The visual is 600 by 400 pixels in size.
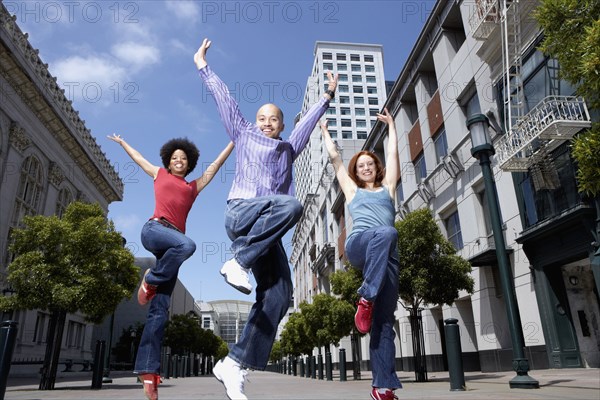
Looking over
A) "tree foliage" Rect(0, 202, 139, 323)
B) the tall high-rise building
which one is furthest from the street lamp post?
the tall high-rise building

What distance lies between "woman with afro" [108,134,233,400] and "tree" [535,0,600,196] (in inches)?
168

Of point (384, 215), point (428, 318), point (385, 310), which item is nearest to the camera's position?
point (385, 310)

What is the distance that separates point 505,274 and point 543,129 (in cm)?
533

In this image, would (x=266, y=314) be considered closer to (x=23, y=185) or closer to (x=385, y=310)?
(x=385, y=310)

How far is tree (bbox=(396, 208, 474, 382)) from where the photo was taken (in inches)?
537

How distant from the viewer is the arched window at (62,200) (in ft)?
114

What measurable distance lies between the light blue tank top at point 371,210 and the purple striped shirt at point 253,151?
0.74 m

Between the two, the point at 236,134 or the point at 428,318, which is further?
the point at 428,318

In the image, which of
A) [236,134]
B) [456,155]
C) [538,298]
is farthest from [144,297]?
[456,155]

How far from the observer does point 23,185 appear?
94.4 ft

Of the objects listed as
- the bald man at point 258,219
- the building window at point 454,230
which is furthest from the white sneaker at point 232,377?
the building window at point 454,230

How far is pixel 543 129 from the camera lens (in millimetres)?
11969

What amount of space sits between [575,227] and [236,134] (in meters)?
12.6

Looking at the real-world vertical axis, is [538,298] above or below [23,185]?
below
